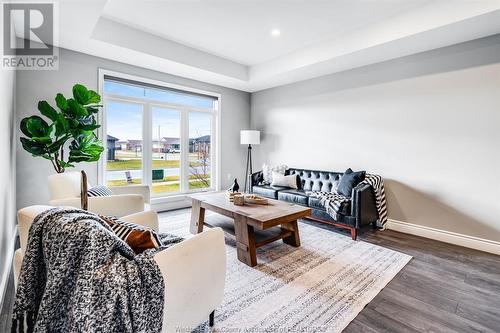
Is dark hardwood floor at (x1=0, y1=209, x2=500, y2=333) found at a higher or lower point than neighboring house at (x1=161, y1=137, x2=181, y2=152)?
lower

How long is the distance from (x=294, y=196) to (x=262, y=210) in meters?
1.32

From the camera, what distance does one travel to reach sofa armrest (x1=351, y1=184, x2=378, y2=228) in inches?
124

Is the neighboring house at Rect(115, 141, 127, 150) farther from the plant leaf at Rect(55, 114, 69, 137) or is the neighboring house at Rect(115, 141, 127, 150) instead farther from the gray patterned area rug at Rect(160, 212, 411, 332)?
the gray patterned area rug at Rect(160, 212, 411, 332)

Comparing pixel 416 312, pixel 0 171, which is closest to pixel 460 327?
pixel 416 312

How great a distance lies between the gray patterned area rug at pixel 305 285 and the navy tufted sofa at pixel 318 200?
0.91ft

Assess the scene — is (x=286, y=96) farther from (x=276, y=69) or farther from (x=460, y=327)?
(x=460, y=327)

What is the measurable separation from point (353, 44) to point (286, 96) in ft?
6.19

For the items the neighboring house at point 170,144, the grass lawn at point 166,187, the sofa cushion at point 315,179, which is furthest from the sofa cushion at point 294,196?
the neighboring house at point 170,144

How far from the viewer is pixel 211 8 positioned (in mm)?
2867

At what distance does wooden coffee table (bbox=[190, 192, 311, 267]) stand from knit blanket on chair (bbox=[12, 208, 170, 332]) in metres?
1.41

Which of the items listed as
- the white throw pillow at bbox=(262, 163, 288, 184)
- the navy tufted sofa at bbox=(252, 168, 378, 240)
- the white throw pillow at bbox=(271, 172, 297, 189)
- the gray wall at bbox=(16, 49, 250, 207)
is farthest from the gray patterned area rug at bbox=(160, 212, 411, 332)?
the gray wall at bbox=(16, 49, 250, 207)

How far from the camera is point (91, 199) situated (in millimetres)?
2338

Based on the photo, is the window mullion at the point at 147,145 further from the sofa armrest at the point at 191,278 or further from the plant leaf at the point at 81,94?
the sofa armrest at the point at 191,278

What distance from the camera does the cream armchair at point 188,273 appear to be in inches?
46.0
